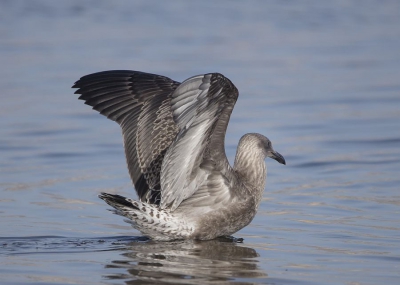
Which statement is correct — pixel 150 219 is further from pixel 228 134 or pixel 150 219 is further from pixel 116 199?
pixel 228 134

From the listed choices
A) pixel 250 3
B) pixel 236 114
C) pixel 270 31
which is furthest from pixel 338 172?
pixel 250 3

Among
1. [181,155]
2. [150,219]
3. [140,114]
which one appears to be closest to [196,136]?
[181,155]

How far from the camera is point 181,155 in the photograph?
655 centimetres

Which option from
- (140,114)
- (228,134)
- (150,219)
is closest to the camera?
(150,219)

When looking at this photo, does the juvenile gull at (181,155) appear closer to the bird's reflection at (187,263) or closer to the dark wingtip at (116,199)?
the dark wingtip at (116,199)

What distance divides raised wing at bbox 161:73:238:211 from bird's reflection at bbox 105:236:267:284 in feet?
1.19

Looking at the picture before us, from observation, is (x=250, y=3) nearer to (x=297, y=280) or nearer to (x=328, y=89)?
(x=328, y=89)

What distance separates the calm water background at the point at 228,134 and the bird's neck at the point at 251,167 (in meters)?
0.41

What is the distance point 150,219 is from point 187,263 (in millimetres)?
583

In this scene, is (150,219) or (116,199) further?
(150,219)

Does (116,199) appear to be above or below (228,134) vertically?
below

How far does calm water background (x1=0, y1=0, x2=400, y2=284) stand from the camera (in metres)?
6.64

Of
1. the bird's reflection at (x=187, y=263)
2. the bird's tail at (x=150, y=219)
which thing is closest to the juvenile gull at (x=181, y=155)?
the bird's tail at (x=150, y=219)

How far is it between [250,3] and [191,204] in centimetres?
1283
